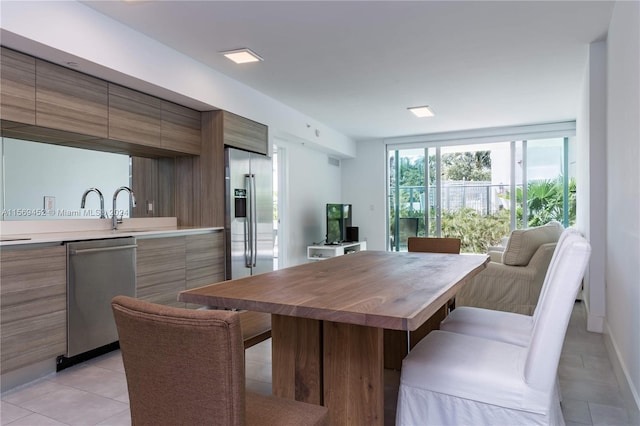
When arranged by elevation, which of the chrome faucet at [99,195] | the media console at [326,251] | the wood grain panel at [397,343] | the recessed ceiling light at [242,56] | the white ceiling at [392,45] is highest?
the white ceiling at [392,45]

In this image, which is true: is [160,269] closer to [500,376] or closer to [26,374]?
[26,374]

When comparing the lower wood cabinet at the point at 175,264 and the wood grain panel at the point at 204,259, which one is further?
the wood grain panel at the point at 204,259

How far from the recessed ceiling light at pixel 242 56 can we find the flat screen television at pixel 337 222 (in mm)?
3398

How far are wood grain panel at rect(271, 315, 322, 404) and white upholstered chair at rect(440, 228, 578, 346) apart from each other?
→ 824 millimetres

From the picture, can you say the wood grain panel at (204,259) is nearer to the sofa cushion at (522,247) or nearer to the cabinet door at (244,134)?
the cabinet door at (244,134)

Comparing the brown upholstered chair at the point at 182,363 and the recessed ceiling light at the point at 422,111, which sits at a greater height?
the recessed ceiling light at the point at 422,111

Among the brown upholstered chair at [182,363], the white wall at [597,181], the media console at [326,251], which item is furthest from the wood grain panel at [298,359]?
the media console at [326,251]

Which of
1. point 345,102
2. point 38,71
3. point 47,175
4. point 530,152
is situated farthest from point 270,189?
point 530,152

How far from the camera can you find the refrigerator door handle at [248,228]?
441 cm

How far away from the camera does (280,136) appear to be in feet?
18.8

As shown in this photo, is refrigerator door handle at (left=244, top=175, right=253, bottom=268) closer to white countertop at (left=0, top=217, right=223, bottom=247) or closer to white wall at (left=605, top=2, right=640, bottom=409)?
white countertop at (left=0, top=217, right=223, bottom=247)

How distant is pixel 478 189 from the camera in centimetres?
728

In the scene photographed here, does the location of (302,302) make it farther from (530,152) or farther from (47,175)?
(530,152)

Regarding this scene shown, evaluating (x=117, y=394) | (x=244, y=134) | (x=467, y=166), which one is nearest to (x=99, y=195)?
(x=244, y=134)
